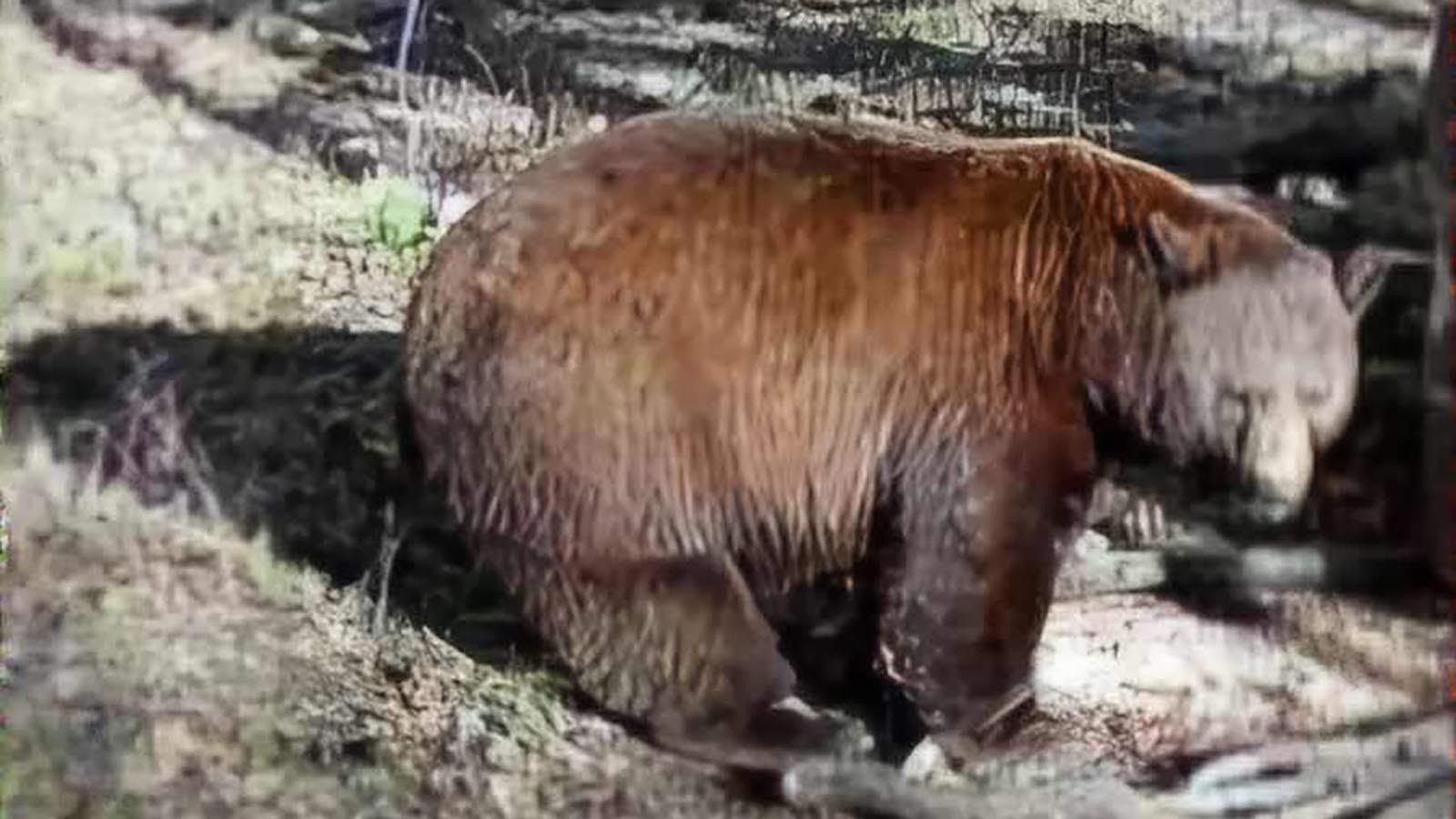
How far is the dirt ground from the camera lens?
1.08 meters

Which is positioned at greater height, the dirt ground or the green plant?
the green plant

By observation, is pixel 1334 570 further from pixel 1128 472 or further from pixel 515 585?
pixel 515 585

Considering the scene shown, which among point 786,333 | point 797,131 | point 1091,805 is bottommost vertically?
point 1091,805

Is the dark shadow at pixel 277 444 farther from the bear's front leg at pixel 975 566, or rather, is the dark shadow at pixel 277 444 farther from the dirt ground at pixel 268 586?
the bear's front leg at pixel 975 566

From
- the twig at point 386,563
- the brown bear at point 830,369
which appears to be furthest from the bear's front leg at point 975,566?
the twig at point 386,563

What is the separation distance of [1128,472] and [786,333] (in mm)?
216

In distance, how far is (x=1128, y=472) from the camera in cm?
105

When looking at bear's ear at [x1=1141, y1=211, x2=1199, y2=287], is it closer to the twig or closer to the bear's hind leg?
the bear's hind leg

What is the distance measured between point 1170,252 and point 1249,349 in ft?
0.23

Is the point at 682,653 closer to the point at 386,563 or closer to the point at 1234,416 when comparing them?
the point at 386,563

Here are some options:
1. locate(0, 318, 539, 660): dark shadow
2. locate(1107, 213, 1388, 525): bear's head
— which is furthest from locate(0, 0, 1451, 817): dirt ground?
locate(1107, 213, 1388, 525): bear's head

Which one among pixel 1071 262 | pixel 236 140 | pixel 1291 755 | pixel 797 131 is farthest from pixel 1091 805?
pixel 236 140

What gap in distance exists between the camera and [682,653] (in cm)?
104

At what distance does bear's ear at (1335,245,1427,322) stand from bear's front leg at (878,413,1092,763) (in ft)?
0.57
